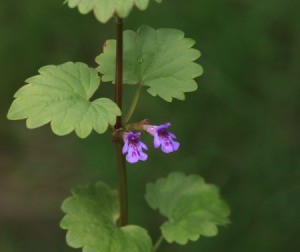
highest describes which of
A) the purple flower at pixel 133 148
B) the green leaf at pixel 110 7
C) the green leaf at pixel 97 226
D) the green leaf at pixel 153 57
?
the green leaf at pixel 110 7

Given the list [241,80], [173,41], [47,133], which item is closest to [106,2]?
[173,41]

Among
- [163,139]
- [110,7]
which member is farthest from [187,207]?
[110,7]

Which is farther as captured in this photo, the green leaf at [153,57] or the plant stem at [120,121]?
the green leaf at [153,57]

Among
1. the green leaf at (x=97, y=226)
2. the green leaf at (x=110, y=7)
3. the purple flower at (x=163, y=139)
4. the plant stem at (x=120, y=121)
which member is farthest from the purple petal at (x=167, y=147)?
the green leaf at (x=110, y=7)

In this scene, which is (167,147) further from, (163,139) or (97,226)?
(97,226)

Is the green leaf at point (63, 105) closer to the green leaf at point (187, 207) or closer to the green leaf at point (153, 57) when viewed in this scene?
the green leaf at point (153, 57)

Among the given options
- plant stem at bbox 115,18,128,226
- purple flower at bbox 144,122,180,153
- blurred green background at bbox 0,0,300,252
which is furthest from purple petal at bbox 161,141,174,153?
blurred green background at bbox 0,0,300,252

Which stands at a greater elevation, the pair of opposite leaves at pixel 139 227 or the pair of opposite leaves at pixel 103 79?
the pair of opposite leaves at pixel 103 79
